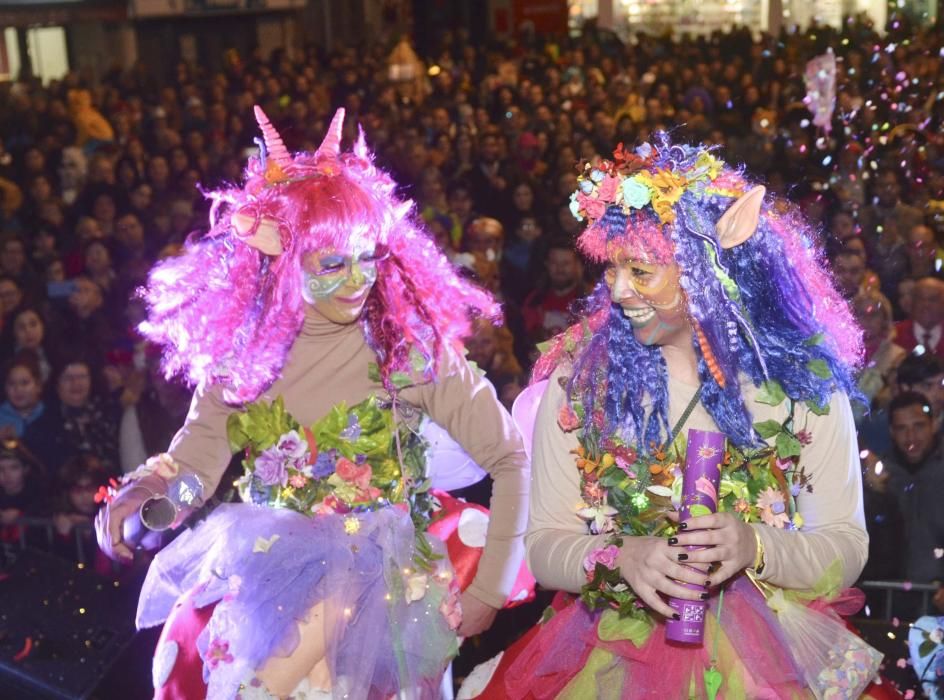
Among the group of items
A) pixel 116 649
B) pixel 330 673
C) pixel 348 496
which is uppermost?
pixel 348 496

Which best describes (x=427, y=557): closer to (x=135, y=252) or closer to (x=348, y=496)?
(x=348, y=496)

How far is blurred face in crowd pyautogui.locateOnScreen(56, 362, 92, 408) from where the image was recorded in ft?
19.8

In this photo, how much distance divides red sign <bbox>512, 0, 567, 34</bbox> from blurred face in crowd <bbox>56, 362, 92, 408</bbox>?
65.6 ft

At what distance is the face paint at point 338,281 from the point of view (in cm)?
324

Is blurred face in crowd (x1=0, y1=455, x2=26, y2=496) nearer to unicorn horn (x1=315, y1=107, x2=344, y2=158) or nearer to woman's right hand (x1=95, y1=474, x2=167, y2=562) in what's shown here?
woman's right hand (x1=95, y1=474, x2=167, y2=562)

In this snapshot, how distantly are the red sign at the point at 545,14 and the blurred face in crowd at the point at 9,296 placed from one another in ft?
61.7

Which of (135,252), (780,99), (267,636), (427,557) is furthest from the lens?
(780,99)

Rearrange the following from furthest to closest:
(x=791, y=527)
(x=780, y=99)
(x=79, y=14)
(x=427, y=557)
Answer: (x=79, y=14) → (x=780, y=99) → (x=427, y=557) → (x=791, y=527)

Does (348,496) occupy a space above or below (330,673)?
above

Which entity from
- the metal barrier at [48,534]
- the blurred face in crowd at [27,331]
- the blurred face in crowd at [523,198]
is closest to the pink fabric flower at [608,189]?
the metal barrier at [48,534]

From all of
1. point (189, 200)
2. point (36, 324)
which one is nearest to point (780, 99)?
point (189, 200)

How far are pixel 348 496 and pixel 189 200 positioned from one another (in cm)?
681

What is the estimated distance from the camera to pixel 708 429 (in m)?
2.74

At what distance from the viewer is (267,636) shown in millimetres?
3055
